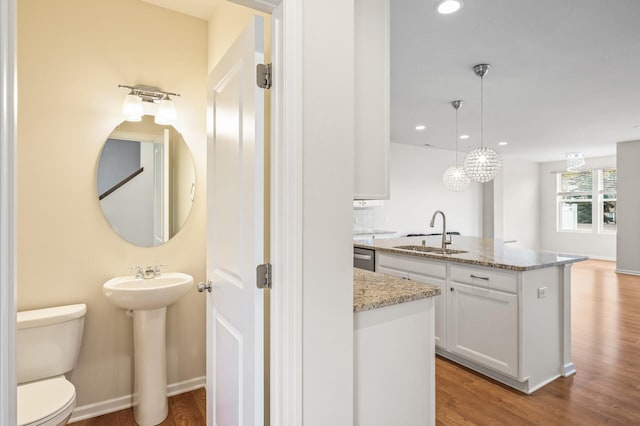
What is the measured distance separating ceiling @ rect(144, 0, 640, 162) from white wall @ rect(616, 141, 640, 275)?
4.29 feet

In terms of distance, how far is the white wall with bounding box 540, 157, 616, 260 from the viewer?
27.7 feet

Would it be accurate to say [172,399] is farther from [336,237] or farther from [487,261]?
[487,261]

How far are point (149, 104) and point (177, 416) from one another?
2048mm

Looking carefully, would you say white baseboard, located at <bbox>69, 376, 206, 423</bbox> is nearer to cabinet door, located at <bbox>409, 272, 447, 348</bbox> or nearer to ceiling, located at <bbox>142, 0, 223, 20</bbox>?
cabinet door, located at <bbox>409, 272, 447, 348</bbox>

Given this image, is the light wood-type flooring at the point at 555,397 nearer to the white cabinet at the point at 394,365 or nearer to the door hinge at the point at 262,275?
the white cabinet at the point at 394,365

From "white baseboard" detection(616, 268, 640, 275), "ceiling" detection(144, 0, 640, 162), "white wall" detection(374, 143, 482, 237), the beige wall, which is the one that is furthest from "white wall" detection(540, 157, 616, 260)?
the beige wall

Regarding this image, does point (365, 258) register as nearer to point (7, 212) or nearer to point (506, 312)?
point (506, 312)

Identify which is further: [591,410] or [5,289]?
[591,410]

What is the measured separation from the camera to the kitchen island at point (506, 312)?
94.7 inches

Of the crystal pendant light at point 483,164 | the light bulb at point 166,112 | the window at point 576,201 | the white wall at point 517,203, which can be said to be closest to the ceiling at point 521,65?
the crystal pendant light at point 483,164

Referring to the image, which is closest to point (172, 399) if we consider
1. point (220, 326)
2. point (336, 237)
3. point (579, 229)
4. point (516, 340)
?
point (220, 326)

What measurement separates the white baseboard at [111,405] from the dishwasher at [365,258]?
2012 mm

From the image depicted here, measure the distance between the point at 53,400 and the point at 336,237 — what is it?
154 centimetres

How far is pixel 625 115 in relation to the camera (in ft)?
15.8
